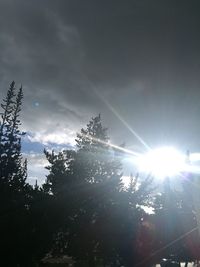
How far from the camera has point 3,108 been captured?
157 feet

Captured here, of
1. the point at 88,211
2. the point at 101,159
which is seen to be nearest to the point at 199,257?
the point at 101,159

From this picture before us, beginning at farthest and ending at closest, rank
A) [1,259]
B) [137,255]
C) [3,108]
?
[3,108] → [137,255] → [1,259]

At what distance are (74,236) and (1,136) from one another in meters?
35.0

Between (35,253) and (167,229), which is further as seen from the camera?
(167,229)

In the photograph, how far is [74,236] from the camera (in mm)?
11617

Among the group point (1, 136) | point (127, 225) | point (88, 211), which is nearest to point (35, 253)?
point (88, 211)

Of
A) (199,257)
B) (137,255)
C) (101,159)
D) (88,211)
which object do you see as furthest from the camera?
(199,257)

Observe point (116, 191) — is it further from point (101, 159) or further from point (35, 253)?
point (101, 159)

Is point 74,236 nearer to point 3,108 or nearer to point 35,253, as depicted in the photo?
point 35,253

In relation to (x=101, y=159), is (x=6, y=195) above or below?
below

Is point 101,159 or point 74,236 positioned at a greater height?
point 101,159

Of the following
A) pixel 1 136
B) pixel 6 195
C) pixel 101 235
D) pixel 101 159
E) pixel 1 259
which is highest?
pixel 1 136

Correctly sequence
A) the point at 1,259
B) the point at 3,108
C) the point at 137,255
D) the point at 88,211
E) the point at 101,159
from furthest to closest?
the point at 3,108
the point at 101,159
the point at 137,255
the point at 88,211
the point at 1,259

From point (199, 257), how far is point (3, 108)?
1075 inches
